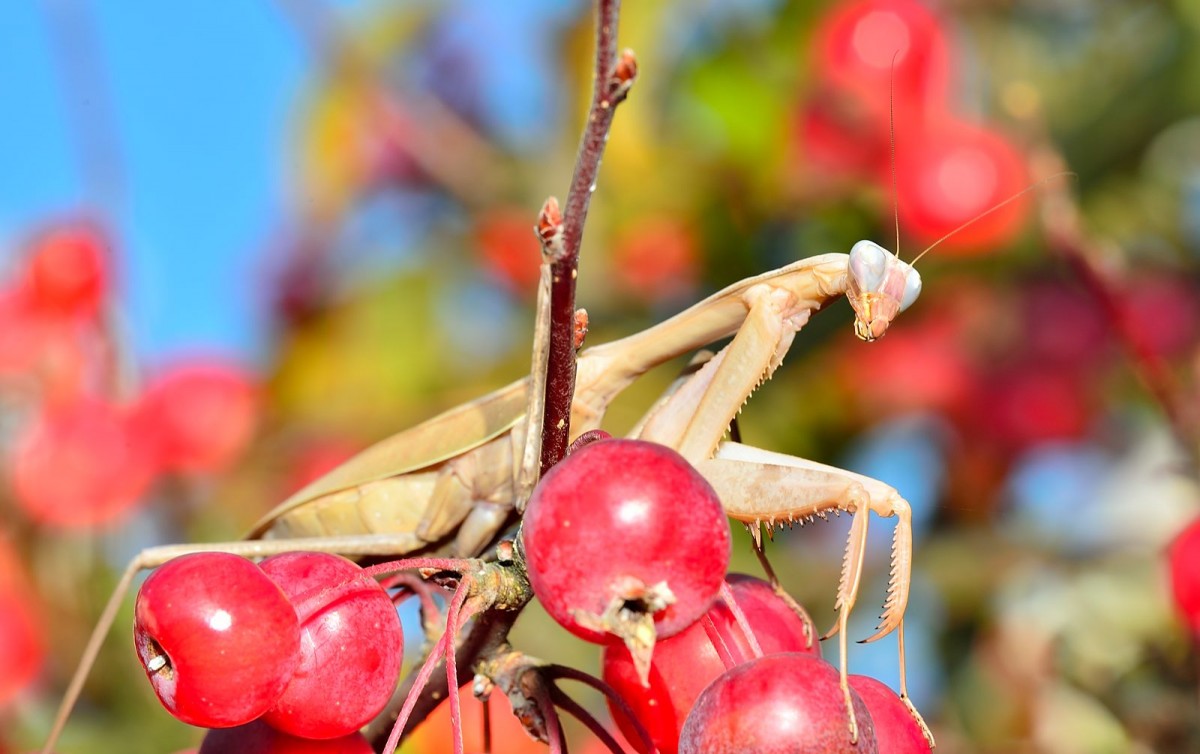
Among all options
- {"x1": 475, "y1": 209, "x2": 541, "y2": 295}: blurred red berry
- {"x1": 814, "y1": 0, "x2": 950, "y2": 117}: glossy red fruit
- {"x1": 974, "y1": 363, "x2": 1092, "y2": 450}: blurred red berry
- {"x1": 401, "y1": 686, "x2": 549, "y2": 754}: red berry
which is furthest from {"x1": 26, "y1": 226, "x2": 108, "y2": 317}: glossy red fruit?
{"x1": 974, "y1": 363, "x2": 1092, "y2": 450}: blurred red berry

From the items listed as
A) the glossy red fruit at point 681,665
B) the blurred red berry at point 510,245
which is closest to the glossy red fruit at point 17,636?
the blurred red berry at point 510,245

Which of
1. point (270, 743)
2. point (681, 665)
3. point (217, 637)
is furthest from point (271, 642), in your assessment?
point (681, 665)

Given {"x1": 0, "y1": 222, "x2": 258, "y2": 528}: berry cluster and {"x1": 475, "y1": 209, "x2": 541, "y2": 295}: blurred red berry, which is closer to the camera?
{"x1": 0, "y1": 222, "x2": 258, "y2": 528}: berry cluster

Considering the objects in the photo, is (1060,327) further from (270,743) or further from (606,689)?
(270,743)

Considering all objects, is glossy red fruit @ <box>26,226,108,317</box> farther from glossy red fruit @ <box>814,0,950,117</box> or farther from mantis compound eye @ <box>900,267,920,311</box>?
mantis compound eye @ <box>900,267,920,311</box>

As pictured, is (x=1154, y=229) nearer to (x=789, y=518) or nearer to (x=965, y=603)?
(x=965, y=603)

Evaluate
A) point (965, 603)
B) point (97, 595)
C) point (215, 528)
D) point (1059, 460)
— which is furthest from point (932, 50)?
point (97, 595)

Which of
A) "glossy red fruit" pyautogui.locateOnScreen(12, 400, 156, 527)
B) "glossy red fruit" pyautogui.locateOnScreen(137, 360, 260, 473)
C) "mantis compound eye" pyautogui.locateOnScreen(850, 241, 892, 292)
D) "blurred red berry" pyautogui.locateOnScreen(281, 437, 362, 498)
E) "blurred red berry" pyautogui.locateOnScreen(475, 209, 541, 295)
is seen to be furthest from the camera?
"blurred red berry" pyautogui.locateOnScreen(475, 209, 541, 295)
